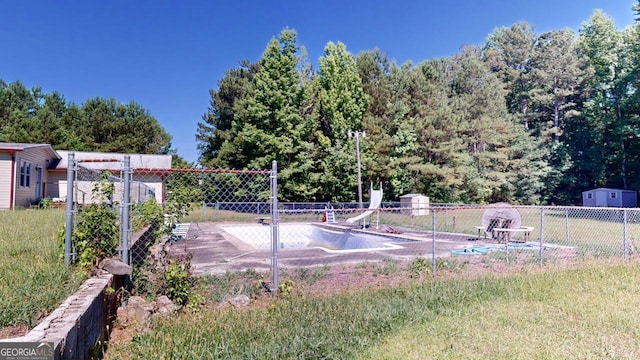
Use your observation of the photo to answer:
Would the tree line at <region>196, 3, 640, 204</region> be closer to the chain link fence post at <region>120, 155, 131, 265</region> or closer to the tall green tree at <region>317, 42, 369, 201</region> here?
the tall green tree at <region>317, 42, 369, 201</region>

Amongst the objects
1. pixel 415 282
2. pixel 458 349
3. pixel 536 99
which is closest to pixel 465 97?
pixel 536 99

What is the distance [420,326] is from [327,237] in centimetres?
1102

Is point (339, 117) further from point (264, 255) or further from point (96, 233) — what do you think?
point (96, 233)

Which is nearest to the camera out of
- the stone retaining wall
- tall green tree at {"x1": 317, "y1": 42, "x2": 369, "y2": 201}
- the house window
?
the stone retaining wall

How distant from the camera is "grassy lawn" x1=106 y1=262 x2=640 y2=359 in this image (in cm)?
298

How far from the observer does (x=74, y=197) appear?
442cm

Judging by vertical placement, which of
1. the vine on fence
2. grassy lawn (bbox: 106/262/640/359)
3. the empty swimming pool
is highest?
the vine on fence

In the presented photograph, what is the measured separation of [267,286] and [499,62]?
38942mm

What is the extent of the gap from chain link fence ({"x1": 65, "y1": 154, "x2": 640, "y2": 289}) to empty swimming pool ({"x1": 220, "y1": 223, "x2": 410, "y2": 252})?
0.05 metres

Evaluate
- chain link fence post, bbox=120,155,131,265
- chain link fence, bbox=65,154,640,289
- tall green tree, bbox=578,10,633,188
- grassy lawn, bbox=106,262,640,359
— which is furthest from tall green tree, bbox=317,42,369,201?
chain link fence post, bbox=120,155,131,265

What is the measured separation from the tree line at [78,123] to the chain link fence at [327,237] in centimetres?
2229

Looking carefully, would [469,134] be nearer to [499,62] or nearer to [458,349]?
[499,62]

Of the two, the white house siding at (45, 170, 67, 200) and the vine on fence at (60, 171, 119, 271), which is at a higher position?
the white house siding at (45, 170, 67, 200)

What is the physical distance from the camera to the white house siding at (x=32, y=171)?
16.0 metres
